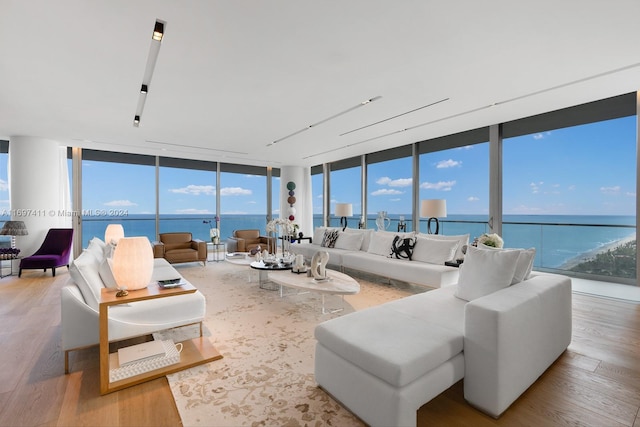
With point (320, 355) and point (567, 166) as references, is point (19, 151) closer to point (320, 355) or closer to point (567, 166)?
point (320, 355)

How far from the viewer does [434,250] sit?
171 inches

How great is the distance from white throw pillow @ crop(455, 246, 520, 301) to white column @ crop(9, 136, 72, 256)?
7.45 meters

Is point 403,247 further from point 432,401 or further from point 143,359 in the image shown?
point 143,359

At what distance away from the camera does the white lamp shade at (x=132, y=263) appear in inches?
79.0

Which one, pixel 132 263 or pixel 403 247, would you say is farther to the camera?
pixel 403 247

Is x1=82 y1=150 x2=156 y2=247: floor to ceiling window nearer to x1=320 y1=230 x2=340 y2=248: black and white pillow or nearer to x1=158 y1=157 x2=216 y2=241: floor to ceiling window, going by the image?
x1=158 y1=157 x2=216 y2=241: floor to ceiling window

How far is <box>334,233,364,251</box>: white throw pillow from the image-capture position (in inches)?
228

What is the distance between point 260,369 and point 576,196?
230 inches

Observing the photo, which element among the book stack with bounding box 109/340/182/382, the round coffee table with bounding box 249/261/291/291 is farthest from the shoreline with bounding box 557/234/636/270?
the book stack with bounding box 109/340/182/382

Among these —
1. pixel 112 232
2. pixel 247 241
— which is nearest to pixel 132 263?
pixel 112 232

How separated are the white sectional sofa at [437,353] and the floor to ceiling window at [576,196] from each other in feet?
11.3

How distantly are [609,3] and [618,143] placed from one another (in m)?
3.57

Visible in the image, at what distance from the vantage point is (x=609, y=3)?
81.1 inches


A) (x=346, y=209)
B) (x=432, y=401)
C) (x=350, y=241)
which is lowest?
(x=432, y=401)
